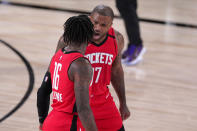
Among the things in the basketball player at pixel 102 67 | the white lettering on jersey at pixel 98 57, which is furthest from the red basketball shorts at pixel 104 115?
the white lettering on jersey at pixel 98 57

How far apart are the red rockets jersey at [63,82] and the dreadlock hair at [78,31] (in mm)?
73

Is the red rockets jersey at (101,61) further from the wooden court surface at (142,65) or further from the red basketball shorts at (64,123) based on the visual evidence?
the wooden court surface at (142,65)

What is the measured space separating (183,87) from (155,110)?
2.51ft

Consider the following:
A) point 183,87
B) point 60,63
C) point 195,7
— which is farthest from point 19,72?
point 195,7

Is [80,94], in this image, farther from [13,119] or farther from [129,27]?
[129,27]

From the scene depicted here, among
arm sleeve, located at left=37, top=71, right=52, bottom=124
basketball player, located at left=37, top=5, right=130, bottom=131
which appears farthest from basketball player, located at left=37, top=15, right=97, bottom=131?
basketball player, located at left=37, top=5, right=130, bottom=131

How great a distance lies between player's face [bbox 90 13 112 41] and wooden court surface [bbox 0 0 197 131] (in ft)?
4.97

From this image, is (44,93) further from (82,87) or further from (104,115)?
(82,87)

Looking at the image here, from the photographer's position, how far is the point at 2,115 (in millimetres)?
4219

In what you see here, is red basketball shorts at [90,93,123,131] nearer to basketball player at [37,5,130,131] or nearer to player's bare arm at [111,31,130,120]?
basketball player at [37,5,130,131]

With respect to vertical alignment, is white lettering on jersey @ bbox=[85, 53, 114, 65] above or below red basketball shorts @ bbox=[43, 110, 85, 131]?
above

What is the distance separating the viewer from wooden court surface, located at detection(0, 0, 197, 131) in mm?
4348

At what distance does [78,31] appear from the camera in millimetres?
2365

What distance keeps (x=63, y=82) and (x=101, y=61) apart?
553 mm
